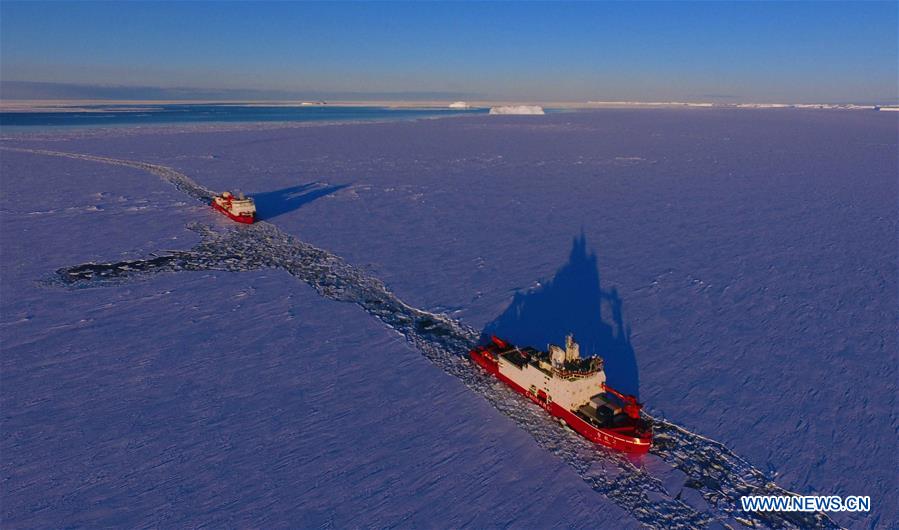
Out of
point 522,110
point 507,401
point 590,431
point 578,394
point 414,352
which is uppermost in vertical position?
point 522,110

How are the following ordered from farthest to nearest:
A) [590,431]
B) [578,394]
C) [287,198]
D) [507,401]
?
[287,198], [507,401], [578,394], [590,431]

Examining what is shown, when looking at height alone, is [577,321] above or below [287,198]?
below

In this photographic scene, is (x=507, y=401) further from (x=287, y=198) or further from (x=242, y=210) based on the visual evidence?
(x=287, y=198)

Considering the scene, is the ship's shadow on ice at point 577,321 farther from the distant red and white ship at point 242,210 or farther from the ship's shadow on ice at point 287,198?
the ship's shadow on ice at point 287,198

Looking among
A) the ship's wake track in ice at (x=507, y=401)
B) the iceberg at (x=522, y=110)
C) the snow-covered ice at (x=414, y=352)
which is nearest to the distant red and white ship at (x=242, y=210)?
the snow-covered ice at (x=414, y=352)

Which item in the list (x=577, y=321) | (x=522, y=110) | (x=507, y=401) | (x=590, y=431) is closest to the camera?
(x=590, y=431)

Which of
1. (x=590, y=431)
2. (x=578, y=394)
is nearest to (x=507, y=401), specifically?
(x=578, y=394)

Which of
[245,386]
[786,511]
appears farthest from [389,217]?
[786,511]

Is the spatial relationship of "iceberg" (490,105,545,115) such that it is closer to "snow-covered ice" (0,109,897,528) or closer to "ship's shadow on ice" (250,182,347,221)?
"snow-covered ice" (0,109,897,528)
